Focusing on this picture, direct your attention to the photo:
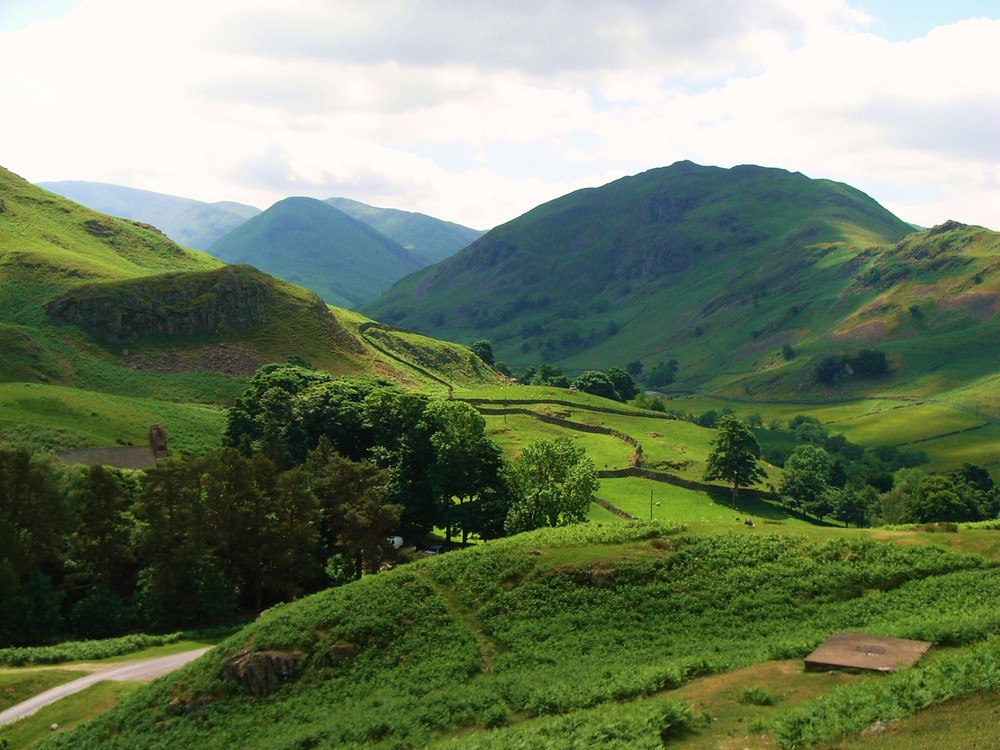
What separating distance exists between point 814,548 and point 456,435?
128 ft

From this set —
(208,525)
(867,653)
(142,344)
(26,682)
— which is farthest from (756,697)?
(142,344)

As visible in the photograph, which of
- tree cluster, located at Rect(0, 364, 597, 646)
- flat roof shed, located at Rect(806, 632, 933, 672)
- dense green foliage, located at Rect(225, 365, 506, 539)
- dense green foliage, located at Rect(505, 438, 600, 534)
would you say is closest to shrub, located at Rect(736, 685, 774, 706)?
flat roof shed, located at Rect(806, 632, 933, 672)

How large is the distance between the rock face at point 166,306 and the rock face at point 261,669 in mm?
123862

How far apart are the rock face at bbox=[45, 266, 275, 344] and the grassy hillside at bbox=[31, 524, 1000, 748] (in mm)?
120657

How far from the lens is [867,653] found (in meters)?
33.0

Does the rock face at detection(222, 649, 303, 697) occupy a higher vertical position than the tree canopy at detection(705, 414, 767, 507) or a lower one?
lower

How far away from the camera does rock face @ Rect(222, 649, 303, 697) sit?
139 ft

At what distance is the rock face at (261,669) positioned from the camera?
4231 centimetres

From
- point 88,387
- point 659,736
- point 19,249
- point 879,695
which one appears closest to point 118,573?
point 659,736

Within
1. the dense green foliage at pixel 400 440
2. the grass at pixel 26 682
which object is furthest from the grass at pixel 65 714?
the dense green foliage at pixel 400 440

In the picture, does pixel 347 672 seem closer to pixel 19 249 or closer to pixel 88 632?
pixel 88 632

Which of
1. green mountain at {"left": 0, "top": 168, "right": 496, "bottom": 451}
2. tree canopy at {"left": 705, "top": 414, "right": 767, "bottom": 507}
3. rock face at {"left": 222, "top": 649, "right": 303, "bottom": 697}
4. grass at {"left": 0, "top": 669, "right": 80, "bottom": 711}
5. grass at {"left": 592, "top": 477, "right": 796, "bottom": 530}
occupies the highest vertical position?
green mountain at {"left": 0, "top": 168, "right": 496, "bottom": 451}

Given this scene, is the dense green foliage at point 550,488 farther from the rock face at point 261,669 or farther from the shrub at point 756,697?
the shrub at point 756,697

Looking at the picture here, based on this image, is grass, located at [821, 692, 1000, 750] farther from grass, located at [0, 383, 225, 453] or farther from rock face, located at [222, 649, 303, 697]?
grass, located at [0, 383, 225, 453]
